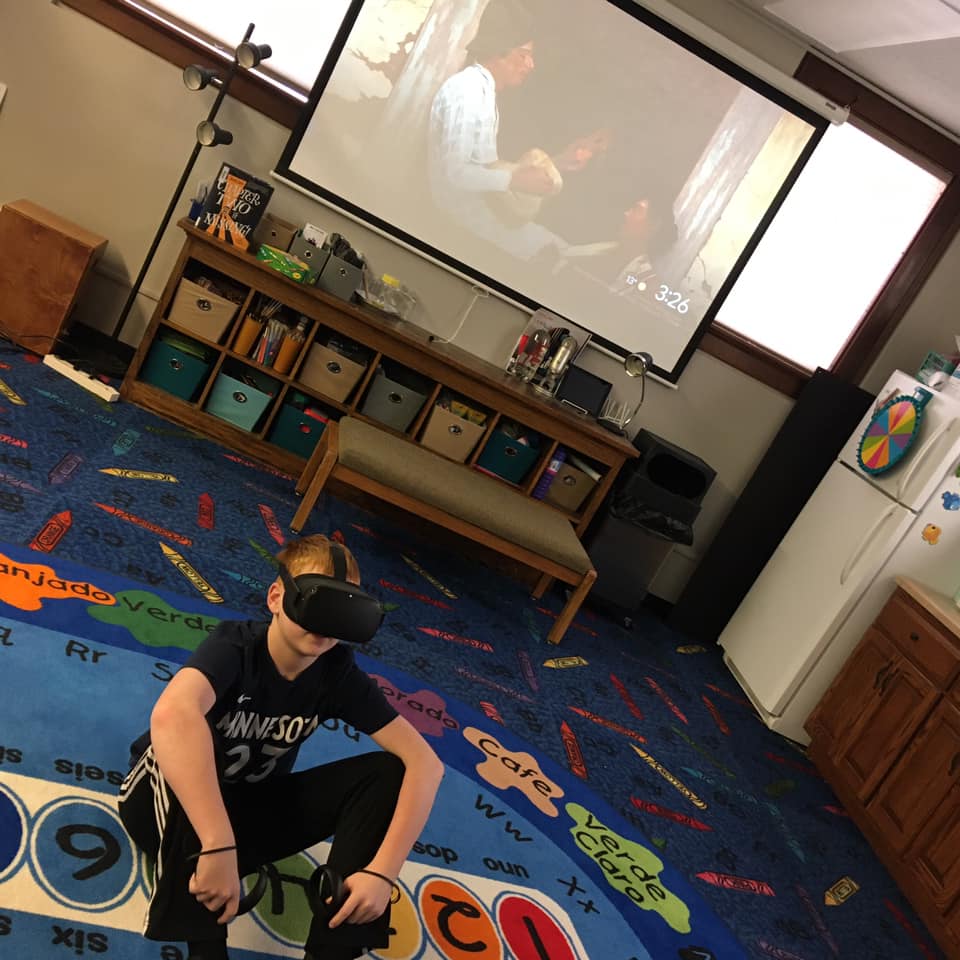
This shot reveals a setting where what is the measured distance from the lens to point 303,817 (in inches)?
65.2

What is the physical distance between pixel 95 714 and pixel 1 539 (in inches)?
28.7

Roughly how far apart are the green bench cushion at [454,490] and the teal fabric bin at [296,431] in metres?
0.25

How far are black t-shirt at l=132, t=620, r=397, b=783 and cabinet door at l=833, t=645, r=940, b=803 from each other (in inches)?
91.4

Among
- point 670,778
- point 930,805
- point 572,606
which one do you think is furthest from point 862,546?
point 670,778

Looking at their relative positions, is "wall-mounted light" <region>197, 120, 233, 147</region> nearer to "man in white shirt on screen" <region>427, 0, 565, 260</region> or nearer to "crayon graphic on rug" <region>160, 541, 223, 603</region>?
"man in white shirt on screen" <region>427, 0, 565, 260</region>

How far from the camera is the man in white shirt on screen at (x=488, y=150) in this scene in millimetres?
4055

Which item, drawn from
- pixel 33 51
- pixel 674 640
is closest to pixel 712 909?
Result: pixel 674 640

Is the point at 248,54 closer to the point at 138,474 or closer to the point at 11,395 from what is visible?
the point at 11,395

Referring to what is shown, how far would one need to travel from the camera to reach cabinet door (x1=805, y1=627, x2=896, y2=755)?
11.6 feet

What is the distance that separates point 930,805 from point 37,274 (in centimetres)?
388

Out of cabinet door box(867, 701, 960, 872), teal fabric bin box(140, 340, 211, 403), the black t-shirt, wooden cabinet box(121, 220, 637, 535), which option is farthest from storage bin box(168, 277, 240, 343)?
cabinet door box(867, 701, 960, 872)

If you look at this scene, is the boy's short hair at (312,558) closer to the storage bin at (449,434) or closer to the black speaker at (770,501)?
the storage bin at (449,434)

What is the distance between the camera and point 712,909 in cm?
252

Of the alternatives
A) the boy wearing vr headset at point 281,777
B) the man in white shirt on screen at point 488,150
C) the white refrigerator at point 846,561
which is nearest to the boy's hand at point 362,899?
the boy wearing vr headset at point 281,777
